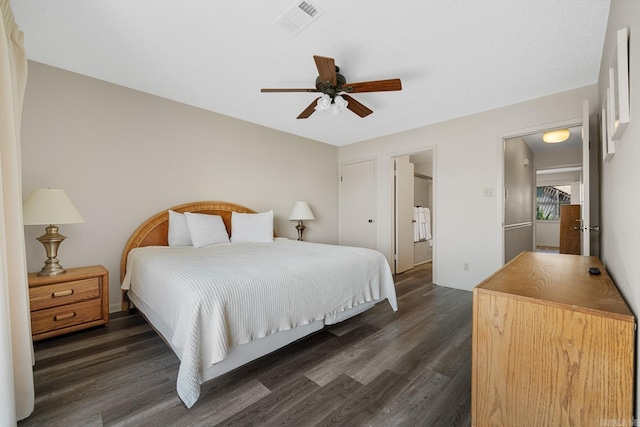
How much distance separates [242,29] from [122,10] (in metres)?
0.77

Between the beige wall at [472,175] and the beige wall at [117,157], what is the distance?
8.69 ft

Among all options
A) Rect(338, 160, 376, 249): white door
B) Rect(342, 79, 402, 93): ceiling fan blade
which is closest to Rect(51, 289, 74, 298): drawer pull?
Rect(342, 79, 402, 93): ceiling fan blade

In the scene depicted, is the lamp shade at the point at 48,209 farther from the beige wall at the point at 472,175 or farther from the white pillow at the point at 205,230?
the beige wall at the point at 472,175

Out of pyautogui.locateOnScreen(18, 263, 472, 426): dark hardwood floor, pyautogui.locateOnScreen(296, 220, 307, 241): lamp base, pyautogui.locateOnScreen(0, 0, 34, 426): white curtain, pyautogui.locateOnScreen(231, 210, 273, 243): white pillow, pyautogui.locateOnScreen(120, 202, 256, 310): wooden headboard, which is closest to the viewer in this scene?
pyautogui.locateOnScreen(0, 0, 34, 426): white curtain

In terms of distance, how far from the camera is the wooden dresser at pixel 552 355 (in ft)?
2.82

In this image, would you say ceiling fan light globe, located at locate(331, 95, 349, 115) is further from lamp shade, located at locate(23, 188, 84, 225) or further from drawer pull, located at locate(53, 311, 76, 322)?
drawer pull, located at locate(53, 311, 76, 322)

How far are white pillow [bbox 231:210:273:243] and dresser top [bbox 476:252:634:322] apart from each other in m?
2.62

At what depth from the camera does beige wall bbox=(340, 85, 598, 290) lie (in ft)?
10.2

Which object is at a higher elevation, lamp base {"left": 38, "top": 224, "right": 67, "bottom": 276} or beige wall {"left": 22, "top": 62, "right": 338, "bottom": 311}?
beige wall {"left": 22, "top": 62, "right": 338, "bottom": 311}

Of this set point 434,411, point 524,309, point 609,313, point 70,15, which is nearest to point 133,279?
point 70,15

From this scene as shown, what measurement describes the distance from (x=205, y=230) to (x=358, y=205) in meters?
2.81

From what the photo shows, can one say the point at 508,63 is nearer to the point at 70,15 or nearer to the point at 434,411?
the point at 434,411

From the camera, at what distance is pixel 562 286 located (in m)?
1.21

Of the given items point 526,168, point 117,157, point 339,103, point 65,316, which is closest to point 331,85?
point 339,103
